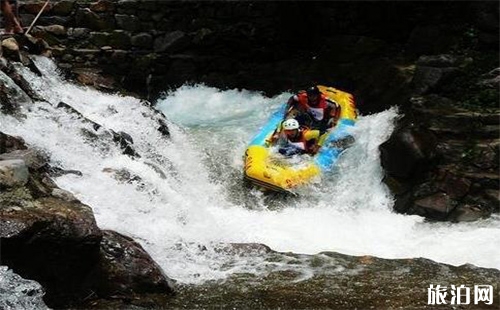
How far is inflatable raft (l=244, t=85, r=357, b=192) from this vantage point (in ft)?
24.4

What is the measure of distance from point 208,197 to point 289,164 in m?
1.19

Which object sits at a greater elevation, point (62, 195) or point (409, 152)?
point (409, 152)

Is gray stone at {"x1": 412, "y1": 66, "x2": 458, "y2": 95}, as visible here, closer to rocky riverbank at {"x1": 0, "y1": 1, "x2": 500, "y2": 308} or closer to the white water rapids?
rocky riverbank at {"x1": 0, "y1": 1, "x2": 500, "y2": 308}

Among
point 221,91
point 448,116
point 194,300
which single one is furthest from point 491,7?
point 194,300

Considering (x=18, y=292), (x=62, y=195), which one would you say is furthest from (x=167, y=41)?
(x=18, y=292)

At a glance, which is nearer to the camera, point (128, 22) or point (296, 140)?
point (296, 140)

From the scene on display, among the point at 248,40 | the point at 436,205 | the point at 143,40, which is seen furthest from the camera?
the point at 248,40

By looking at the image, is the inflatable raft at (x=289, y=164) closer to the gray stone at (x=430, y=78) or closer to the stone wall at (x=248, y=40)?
the gray stone at (x=430, y=78)

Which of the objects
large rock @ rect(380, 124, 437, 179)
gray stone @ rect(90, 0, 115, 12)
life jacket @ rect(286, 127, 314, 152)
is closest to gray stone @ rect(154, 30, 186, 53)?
gray stone @ rect(90, 0, 115, 12)

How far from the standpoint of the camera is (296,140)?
8.20 metres

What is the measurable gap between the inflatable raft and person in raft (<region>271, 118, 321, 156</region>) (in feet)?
0.45

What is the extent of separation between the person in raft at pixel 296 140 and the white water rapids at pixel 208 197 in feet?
1.57

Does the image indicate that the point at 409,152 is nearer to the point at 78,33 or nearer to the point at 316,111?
the point at 316,111

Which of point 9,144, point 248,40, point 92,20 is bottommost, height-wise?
point 9,144
